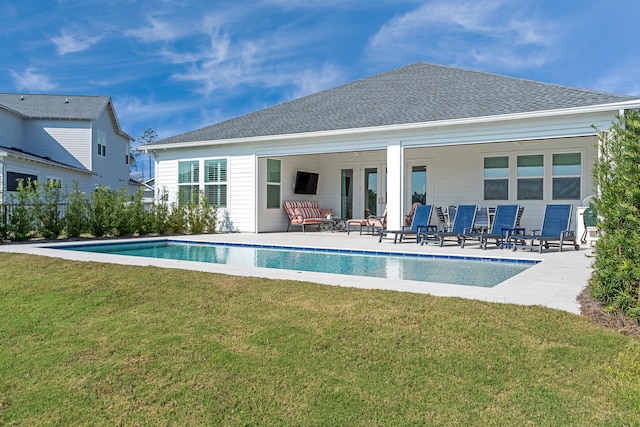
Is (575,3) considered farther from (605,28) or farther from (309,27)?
(309,27)

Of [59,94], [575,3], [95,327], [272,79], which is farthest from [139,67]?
[95,327]

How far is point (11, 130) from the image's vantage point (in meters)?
22.0

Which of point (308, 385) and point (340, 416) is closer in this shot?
point (340, 416)

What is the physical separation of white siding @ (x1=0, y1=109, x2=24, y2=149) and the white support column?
1926cm

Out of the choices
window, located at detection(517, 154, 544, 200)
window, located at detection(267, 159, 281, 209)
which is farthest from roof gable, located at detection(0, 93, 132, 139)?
window, located at detection(517, 154, 544, 200)

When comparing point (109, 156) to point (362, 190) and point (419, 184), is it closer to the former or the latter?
point (362, 190)

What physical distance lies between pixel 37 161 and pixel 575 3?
22.3 meters

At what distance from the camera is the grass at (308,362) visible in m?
2.32

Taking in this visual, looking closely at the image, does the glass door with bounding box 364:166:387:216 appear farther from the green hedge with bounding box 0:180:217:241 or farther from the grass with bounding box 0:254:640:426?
the grass with bounding box 0:254:640:426

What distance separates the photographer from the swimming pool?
6578 millimetres

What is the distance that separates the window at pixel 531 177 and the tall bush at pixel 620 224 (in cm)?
940

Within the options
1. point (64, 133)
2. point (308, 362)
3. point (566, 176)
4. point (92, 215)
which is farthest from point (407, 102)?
point (64, 133)

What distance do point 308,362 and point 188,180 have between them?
529 inches

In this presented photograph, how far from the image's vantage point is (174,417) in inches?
90.0
